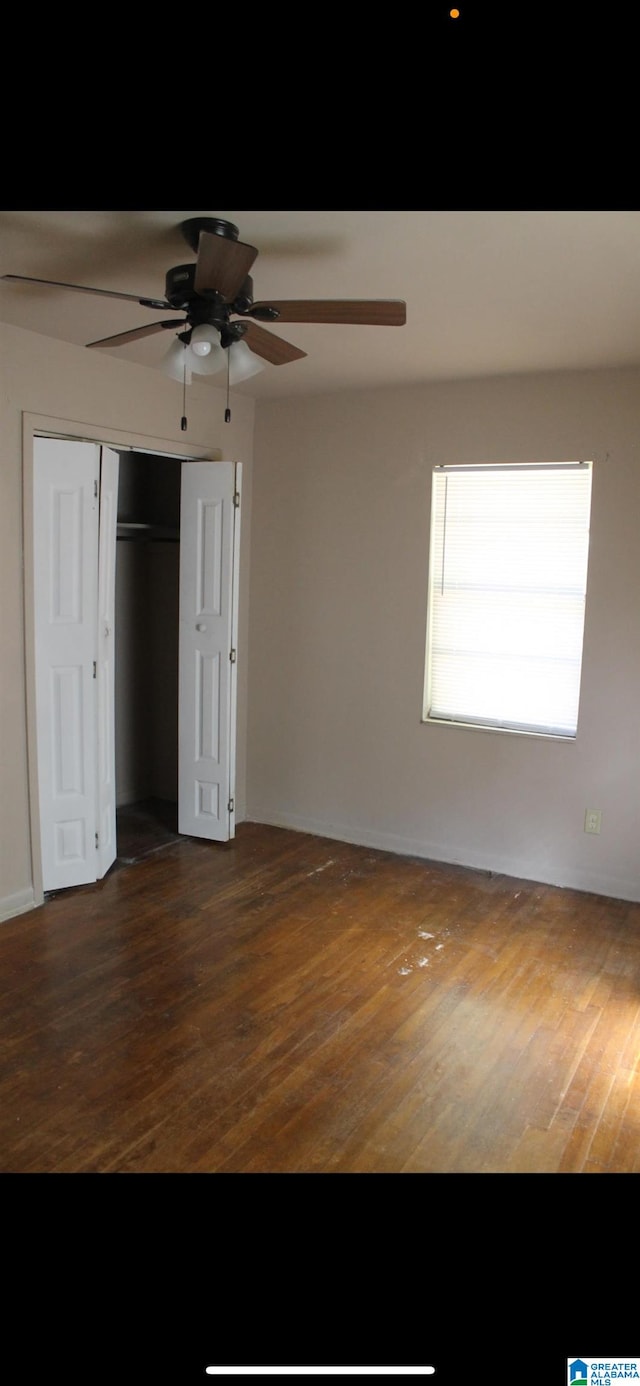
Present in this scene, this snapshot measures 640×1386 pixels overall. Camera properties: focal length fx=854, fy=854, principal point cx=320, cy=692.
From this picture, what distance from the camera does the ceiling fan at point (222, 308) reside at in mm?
2291

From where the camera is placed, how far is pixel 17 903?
390 cm

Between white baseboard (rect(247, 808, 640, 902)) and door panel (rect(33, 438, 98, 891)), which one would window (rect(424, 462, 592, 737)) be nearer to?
white baseboard (rect(247, 808, 640, 902))

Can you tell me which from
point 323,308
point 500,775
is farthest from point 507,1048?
point 323,308

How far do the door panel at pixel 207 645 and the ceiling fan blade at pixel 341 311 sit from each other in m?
2.08

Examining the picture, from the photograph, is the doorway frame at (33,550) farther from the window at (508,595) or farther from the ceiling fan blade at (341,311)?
the window at (508,595)

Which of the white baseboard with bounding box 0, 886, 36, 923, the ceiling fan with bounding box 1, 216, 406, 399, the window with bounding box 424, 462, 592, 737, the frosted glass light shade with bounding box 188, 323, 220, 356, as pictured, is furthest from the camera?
the window with bounding box 424, 462, 592, 737

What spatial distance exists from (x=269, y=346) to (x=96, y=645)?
184 centimetres

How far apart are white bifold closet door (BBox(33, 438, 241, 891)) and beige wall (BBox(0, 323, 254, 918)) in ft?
0.43

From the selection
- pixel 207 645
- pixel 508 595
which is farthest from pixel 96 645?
pixel 508 595

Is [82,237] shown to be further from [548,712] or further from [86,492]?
[548,712]

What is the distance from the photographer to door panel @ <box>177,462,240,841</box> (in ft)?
15.3

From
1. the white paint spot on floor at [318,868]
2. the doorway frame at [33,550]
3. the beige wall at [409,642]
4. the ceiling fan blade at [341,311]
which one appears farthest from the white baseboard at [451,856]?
the ceiling fan blade at [341,311]

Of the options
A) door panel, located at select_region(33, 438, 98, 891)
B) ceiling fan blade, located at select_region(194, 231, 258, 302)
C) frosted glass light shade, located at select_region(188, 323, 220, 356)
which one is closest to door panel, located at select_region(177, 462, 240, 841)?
door panel, located at select_region(33, 438, 98, 891)
